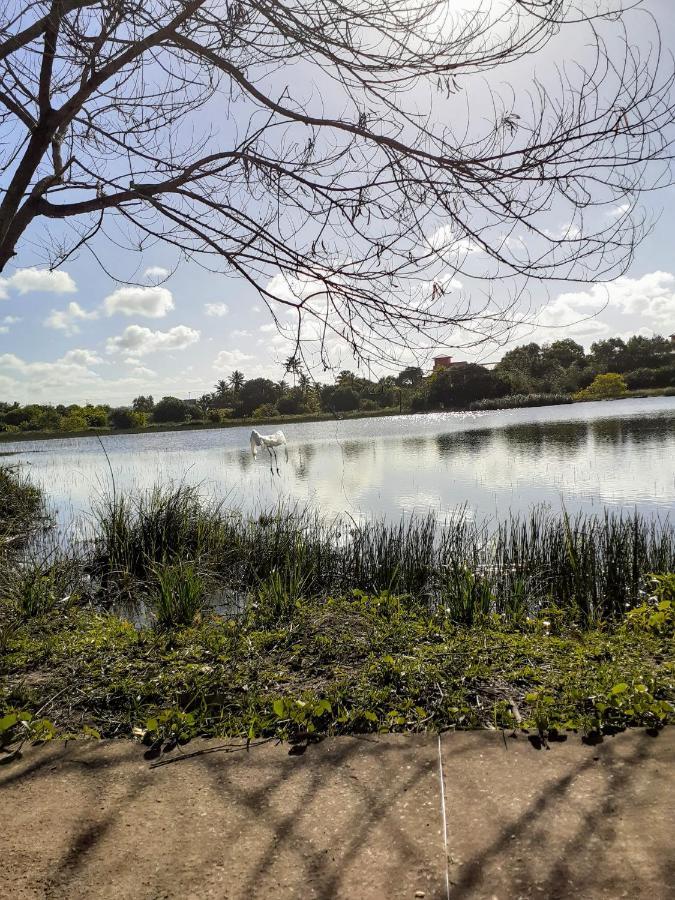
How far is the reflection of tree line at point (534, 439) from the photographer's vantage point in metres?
19.8

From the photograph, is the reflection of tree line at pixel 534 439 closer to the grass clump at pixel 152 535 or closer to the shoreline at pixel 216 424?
the grass clump at pixel 152 535

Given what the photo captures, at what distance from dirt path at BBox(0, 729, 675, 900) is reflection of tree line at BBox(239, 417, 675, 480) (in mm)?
14006

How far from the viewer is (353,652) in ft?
12.4

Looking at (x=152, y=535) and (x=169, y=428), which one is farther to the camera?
(x=169, y=428)

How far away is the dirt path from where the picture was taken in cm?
189

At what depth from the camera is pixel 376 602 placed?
5.07 meters

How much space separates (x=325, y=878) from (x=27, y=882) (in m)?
0.89

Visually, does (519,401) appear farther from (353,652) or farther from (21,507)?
(353,652)

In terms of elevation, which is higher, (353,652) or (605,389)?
(605,389)

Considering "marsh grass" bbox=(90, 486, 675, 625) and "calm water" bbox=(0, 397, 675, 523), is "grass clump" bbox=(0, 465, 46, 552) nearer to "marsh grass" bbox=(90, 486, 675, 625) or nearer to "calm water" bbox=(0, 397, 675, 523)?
"calm water" bbox=(0, 397, 675, 523)

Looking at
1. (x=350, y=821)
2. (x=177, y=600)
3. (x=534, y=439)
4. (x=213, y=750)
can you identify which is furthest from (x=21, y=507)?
(x=534, y=439)

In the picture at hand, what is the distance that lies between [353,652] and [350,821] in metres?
1.62

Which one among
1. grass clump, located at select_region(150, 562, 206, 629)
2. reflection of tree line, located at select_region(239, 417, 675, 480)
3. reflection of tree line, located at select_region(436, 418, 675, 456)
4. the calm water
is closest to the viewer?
grass clump, located at select_region(150, 562, 206, 629)

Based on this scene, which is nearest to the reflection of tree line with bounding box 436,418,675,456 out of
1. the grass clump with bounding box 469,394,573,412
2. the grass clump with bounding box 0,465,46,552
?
the grass clump with bounding box 0,465,46,552
